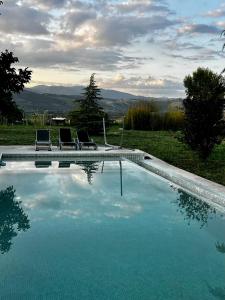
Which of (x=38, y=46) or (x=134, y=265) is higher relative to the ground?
(x=38, y=46)

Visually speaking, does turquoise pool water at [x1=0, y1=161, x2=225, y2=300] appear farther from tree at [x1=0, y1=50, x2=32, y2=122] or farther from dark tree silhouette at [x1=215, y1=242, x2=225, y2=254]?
tree at [x1=0, y1=50, x2=32, y2=122]

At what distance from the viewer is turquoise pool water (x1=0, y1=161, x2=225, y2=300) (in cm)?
454

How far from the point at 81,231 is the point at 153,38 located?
18.7m

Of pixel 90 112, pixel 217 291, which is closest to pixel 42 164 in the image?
pixel 90 112

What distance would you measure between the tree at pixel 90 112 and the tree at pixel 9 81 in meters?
4.72

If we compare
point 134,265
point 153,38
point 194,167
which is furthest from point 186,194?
point 153,38

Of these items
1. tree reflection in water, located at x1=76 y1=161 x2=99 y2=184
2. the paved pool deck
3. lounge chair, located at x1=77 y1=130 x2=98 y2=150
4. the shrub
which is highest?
the shrub

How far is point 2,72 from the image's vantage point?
1437 centimetres

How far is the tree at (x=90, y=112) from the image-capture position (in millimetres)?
19109

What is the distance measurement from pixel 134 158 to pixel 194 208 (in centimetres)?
507

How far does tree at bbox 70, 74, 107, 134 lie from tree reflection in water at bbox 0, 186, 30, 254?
412 inches

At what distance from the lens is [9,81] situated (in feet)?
47.5

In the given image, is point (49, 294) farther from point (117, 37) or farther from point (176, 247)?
point (117, 37)

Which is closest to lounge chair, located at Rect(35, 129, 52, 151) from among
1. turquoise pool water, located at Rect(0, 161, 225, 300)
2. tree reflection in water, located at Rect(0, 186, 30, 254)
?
turquoise pool water, located at Rect(0, 161, 225, 300)
